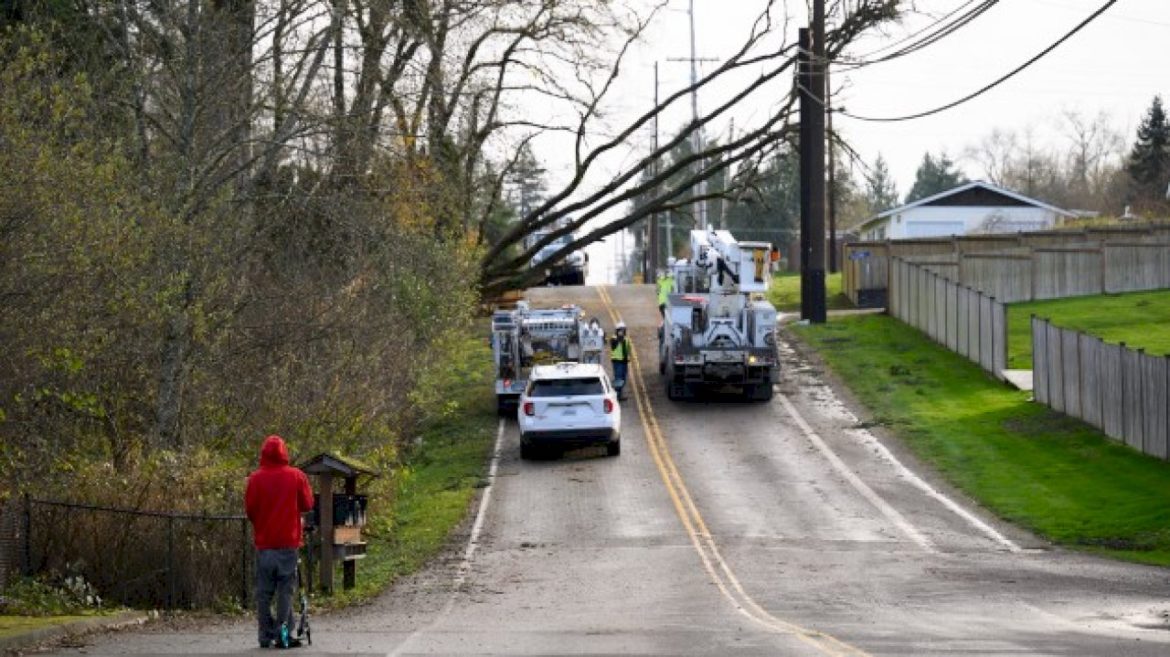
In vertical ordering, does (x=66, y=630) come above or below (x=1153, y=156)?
below

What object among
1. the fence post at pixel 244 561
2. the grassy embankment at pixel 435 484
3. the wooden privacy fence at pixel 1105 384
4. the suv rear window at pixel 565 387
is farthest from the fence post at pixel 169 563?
the wooden privacy fence at pixel 1105 384

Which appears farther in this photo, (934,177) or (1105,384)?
(934,177)

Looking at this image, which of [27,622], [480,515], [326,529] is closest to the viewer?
[27,622]

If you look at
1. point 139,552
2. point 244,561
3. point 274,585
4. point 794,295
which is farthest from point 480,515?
point 794,295

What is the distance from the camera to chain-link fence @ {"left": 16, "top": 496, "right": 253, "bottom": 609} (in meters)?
20.2

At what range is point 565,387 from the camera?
36281mm

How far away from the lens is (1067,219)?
332 feet

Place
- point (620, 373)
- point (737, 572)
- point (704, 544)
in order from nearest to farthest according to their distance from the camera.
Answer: point (737, 572)
point (704, 544)
point (620, 373)

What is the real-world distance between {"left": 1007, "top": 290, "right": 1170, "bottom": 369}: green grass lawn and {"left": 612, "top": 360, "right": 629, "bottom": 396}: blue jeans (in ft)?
37.3

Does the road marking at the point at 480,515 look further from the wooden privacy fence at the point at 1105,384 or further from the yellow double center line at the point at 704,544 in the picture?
the wooden privacy fence at the point at 1105,384

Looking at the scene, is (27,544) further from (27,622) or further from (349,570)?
(349,570)

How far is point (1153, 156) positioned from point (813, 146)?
6164 cm

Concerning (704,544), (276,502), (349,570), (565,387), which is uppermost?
(276,502)

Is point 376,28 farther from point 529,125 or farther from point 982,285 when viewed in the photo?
point 982,285
